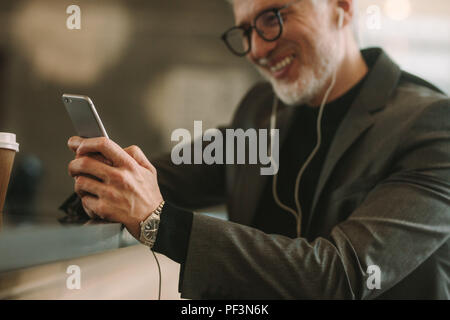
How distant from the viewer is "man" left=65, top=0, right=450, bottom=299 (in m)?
0.56

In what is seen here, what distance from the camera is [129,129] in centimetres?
117

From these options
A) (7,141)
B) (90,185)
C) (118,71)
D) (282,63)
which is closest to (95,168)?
(90,185)

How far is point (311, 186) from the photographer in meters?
0.97

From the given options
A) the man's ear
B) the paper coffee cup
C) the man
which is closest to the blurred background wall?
the man's ear

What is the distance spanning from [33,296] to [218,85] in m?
0.96

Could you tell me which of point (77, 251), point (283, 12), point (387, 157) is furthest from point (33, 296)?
point (283, 12)

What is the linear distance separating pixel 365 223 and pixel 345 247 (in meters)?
0.06

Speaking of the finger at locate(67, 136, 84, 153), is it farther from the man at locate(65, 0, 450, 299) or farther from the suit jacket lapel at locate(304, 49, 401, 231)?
the suit jacket lapel at locate(304, 49, 401, 231)

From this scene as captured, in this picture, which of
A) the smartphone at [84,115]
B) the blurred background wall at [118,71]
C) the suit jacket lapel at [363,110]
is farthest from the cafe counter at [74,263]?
the suit jacket lapel at [363,110]

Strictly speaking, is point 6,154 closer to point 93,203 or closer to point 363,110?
point 93,203

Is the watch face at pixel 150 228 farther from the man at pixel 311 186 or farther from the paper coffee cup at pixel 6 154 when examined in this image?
the paper coffee cup at pixel 6 154

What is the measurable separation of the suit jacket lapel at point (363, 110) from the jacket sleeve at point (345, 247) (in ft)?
0.43

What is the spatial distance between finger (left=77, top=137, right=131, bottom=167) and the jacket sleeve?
0.14 metres

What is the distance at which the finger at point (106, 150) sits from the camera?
51 centimetres
